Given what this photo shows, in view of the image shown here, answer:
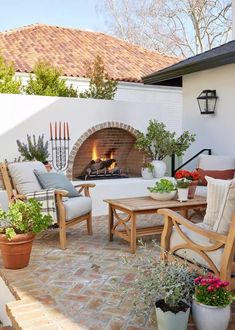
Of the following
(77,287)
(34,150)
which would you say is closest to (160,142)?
(34,150)

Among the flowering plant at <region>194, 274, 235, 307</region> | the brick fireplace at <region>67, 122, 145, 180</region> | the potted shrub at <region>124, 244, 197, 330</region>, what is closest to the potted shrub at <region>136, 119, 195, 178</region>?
the brick fireplace at <region>67, 122, 145, 180</region>

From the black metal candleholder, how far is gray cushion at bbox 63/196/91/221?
2162 mm

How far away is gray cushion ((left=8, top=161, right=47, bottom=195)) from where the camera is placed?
482 centimetres

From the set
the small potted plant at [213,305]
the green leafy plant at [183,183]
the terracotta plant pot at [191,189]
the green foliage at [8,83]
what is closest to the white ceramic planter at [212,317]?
the small potted plant at [213,305]

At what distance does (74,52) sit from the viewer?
11.6 metres

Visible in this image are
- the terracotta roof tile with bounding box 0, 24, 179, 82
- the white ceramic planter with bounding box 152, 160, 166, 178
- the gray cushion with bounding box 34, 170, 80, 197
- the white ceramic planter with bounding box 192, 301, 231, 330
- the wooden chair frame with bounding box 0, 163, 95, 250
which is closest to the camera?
the white ceramic planter with bounding box 192, 301, 231, 330

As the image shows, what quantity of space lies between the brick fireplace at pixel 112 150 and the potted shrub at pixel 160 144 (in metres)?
0.53

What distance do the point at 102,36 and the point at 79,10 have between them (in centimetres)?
485

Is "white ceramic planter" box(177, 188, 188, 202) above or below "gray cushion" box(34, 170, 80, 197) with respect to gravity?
below

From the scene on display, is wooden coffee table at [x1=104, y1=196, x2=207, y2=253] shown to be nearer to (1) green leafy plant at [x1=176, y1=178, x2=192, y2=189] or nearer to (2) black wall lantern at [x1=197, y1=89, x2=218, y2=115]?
(1) green leafy plant at [x1=176, y1=178, x2=192, y2=189]

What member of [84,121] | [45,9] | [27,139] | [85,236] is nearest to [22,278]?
[85,236]

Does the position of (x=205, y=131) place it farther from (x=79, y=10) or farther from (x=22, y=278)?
(x=79, y=10)

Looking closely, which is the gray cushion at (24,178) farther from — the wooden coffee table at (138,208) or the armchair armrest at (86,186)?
the wooden coffee table at (138,208)

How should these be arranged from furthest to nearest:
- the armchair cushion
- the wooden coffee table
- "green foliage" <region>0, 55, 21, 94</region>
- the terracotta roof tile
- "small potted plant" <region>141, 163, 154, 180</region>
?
the terracotta roof tile, "small potted plant" <region>141, 163, 154, 180</region>, "green foliage" <region>0, 55, 21, 94</region>, the wooden coffee table, the armchair cushion
